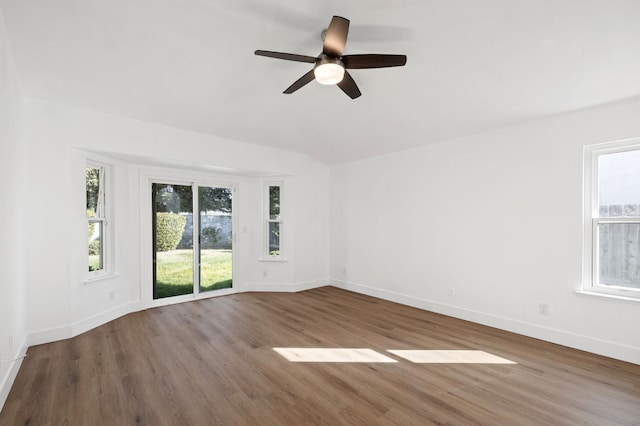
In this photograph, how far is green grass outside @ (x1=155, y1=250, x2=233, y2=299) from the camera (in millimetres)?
4836

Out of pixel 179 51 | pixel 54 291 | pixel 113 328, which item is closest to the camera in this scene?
pixel 179 51

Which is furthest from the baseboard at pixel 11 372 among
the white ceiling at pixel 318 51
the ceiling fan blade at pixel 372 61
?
the ceiling fan blade at pixel 372 61

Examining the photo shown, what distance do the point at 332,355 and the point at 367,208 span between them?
3039 mm

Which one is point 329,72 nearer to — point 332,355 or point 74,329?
point 332,355

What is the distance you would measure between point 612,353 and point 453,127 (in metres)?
3.02

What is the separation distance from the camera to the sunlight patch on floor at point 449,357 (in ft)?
9.50

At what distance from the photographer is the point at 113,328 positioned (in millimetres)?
3766

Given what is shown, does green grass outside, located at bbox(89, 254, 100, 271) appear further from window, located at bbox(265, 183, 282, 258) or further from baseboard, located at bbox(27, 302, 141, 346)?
window, located at bbox(265, 183, 282, 258)

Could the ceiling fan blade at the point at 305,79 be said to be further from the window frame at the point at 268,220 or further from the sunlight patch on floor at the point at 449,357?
the window frame at the point at 268,220

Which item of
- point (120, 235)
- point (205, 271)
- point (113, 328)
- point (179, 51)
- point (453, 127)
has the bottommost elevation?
point (113, 328)

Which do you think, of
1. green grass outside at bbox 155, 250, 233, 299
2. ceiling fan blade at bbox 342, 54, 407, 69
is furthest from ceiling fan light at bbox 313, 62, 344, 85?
green grass outside at bbox 155, 250, 233, 299

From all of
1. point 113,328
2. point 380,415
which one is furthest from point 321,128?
point 113,328

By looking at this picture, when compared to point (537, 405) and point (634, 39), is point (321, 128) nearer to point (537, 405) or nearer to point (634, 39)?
point (634, 39)

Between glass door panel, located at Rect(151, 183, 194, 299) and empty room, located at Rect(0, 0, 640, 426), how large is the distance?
3 centimetres
